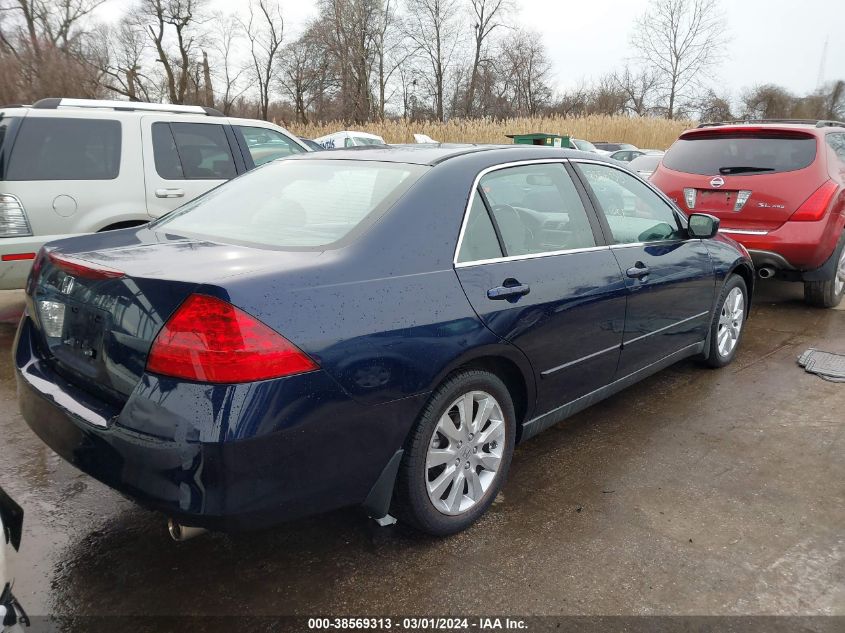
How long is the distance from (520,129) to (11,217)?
23.5 m

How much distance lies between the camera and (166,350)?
1.94 m

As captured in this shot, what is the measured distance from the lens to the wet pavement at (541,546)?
7.52ft

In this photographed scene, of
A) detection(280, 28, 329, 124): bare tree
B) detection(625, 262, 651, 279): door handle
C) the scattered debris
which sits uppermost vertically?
detection(280, 28, 329, 124): bare tree

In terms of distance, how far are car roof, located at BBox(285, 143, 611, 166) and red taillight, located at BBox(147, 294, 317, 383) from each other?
121 cm

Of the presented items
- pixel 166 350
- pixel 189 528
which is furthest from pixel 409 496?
pixel 166 350

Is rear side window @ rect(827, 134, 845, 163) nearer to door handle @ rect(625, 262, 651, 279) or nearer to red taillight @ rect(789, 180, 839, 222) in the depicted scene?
red taillight @ rect(789, 180, 839, 222)

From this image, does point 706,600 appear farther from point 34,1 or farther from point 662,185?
point 34,1

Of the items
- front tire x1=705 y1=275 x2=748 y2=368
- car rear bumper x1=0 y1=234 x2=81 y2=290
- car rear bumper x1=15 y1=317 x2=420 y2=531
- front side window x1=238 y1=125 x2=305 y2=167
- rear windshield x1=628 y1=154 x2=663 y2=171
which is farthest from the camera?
rear windshield x1=628 y1=154 x2=663 y2=171

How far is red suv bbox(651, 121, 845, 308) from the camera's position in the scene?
5.71 metres

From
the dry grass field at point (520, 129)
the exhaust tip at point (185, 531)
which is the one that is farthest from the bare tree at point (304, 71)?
the exhaust tip at point (185, 531)

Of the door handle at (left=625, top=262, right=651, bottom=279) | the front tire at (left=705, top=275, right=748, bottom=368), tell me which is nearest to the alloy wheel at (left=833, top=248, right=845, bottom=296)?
the front tire at (left=705, top=275, right=748, bottom=368)

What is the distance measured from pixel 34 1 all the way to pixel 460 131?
75.0 ft

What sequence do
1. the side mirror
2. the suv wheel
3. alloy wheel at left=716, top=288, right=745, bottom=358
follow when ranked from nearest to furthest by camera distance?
the side mirror
alloy wheel at left=716, top=288, right=745, bottom=358
the suv wheel

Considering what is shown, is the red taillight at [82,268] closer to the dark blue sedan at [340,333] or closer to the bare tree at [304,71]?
the dark blue sedan at [340,333]
